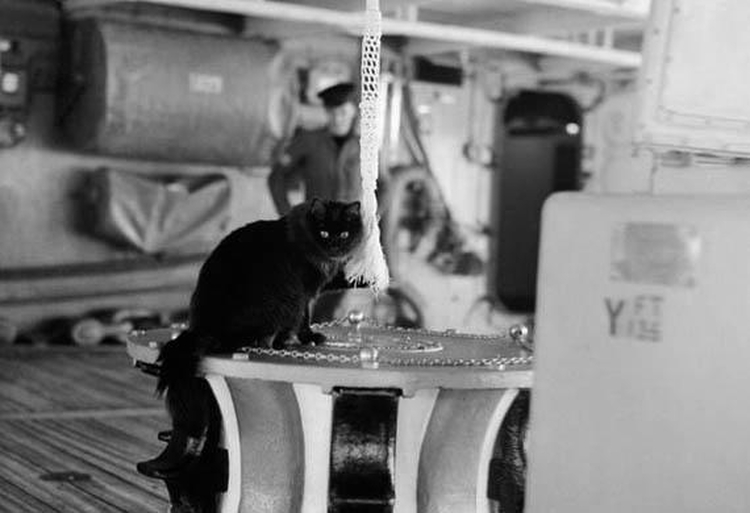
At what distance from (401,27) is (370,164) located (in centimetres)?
561

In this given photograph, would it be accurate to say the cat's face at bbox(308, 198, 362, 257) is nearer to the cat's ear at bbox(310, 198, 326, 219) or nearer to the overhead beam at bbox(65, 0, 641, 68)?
the cat's ear at bbox(310, 198, 326, 219)

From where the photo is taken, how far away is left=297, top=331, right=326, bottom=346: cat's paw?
4191 mm

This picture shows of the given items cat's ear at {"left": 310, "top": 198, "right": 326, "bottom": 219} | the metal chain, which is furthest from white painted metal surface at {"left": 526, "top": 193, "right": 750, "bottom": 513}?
cat's ear at {"left": 310, "top": 198, "right": 326, "bottom": 219}

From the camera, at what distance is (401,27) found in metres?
9.56

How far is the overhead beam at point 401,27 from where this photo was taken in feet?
28.7

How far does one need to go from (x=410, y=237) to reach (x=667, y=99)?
8916 mm

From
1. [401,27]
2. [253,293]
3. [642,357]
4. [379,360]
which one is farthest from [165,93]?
[642,357]

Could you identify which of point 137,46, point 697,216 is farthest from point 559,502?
point 137,46

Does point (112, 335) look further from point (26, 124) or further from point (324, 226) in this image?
point (324, 226)

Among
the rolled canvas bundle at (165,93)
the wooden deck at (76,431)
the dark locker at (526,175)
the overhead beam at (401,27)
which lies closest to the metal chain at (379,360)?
the wooden deck at (76,431)

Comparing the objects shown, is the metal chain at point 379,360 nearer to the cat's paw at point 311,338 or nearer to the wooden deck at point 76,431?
the cat's paw at point 311,338

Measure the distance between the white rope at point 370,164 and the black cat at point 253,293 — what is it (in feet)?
0.21

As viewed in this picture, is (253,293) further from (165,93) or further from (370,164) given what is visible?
(165,93)

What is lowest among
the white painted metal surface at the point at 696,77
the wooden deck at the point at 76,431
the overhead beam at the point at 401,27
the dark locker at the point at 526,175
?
the wooden deck at the point at 76,431
